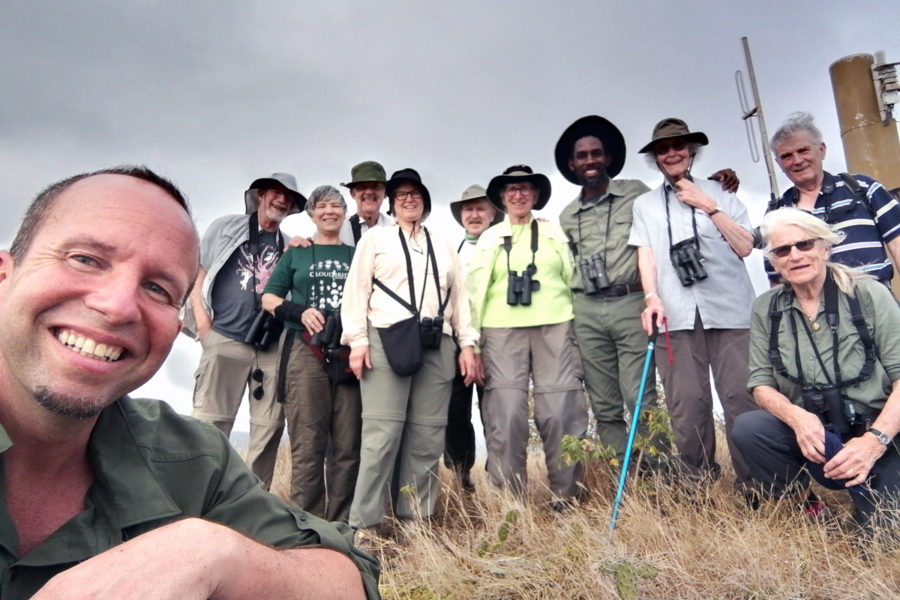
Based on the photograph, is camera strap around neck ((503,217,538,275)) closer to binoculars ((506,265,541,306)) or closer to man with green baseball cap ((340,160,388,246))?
binoculars ((506,265,541,306))

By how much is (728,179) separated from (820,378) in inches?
75.0

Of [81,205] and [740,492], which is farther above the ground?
[81,205]

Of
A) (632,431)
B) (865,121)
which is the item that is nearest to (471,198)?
(632,431)

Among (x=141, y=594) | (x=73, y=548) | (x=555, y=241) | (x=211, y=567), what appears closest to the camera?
(x=141, y=594)

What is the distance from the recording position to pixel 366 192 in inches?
216

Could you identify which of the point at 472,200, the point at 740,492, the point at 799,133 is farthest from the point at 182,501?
the point at 472,200

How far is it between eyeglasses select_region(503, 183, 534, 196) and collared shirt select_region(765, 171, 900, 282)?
175 cm

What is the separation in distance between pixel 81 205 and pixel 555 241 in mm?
3795

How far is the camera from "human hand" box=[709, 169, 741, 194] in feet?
16.7

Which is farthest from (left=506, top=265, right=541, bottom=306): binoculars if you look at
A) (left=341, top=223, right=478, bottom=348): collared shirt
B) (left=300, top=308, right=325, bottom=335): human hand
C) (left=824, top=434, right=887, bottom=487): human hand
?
(left=824, top=434, right=887, bottom=487): human hand

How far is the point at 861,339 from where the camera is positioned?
3717 millimetres

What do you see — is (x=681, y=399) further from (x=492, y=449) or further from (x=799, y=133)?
(x=799, y=133)

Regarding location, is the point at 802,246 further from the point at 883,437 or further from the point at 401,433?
the point at 401,433

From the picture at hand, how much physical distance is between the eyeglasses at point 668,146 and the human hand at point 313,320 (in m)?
2.64
